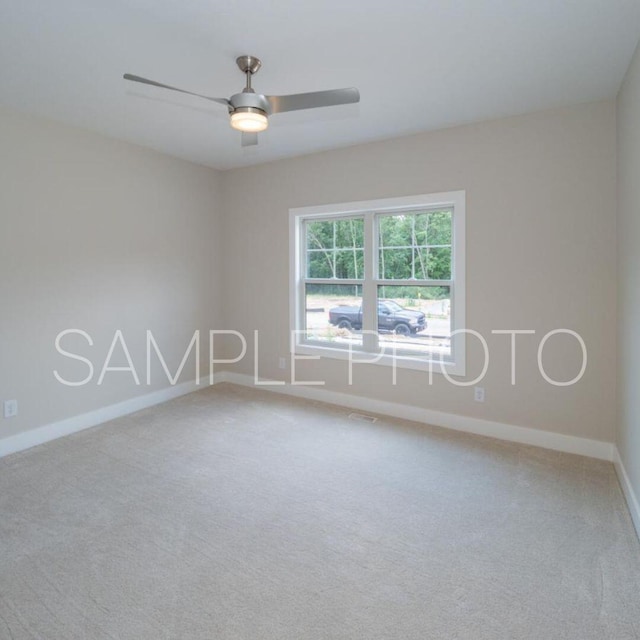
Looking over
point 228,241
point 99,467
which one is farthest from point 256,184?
point 99,467

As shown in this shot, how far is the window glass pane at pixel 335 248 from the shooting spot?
14.1 ft

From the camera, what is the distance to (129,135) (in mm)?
3789

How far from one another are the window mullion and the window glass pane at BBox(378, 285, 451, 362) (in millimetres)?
61

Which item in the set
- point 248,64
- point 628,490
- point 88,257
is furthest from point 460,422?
point 88,257

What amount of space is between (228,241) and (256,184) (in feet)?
2.53

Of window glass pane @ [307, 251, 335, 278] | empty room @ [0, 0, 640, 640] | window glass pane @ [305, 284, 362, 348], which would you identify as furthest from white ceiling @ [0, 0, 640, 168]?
window glass pane @ [305, 284, 362, 348]

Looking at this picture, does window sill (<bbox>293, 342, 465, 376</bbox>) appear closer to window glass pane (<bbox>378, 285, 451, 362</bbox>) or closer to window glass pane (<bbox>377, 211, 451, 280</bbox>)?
window glass pane (<bbox>378, 285, 451, 362</bbox>)

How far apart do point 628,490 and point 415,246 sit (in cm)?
→ 242

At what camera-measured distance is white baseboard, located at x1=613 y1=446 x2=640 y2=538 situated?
2.25m

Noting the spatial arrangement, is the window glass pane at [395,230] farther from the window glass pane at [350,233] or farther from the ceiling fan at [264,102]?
the ceiling fan at [264,102]

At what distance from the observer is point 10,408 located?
3250 millimetres

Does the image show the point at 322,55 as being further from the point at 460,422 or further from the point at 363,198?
the point at 460,422

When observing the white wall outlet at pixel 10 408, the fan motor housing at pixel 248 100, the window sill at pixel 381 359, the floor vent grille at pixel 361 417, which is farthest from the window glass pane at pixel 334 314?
the white wall outlet at pixel 10 408

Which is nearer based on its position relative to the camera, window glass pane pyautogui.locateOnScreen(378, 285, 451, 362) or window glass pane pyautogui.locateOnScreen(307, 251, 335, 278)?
window glass pane pyautogui.locateOnScreen(378, 285, 451, 362)
